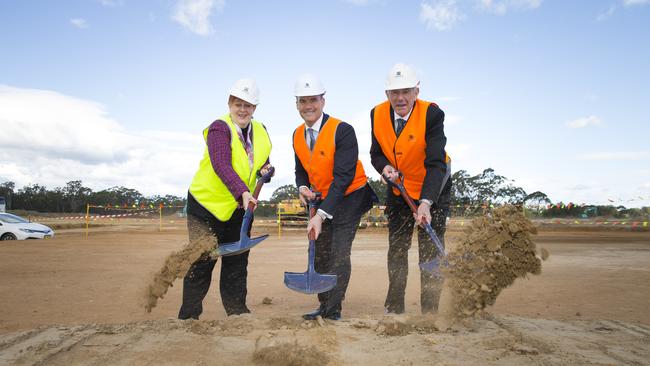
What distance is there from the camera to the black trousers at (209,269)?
3977 millimetres

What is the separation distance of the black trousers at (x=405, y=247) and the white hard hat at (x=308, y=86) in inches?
43.9

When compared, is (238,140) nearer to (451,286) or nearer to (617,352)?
(451,286)

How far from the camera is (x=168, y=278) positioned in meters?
3.76

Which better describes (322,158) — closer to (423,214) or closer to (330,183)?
A: (330,183)

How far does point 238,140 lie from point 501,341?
247 centimetres

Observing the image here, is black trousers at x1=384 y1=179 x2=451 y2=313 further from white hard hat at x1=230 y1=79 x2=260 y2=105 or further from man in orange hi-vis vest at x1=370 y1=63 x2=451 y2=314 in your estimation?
white hard hat at x1=230 y1=79 x2=260 y2=105

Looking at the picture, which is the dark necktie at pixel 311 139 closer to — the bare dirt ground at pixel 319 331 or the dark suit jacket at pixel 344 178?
the dark suit jacket at pixel 344 178

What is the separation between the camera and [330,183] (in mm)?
4156

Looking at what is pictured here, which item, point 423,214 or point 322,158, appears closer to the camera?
point 423,214

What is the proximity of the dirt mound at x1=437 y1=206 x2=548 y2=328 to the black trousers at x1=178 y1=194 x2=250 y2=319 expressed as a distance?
171 cm

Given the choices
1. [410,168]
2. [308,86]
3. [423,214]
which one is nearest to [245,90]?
[308,86]

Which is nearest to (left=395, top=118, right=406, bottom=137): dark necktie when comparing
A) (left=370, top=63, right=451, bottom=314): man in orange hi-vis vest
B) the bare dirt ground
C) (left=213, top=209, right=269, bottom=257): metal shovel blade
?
(left=370, top=63, right=451, bottom=314): man in orange hi-vis vest

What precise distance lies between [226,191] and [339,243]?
1.01 meters

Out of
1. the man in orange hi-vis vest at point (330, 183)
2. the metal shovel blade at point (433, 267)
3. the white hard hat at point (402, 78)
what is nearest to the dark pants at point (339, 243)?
the man in orange hi-vis vest at point (330, 183)
